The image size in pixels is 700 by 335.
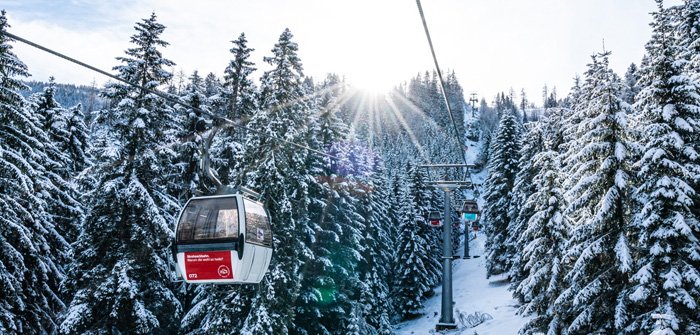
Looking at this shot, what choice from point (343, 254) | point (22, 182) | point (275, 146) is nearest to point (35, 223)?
point (22, 182)

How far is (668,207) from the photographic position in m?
15.6

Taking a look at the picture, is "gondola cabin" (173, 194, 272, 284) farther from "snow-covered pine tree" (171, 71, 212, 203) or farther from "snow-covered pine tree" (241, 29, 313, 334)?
"snow-covered pine tree" (171, 71, 212, 203)

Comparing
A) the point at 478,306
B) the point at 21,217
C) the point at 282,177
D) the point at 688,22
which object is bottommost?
the point at 478,306

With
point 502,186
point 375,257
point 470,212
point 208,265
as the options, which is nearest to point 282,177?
point 208,265

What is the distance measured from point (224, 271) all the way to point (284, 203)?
12.4 metres

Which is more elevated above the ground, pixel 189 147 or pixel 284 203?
pixel 189 147

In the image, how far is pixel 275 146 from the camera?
23297 millimetres

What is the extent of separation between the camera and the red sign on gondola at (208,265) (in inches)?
397

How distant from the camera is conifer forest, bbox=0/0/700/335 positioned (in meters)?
16.0

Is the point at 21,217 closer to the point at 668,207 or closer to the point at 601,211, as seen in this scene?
the point at 601,211

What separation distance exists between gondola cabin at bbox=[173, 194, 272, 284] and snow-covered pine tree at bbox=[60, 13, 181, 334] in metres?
10.8

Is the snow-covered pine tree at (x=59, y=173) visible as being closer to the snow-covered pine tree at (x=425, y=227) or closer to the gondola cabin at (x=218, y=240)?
the gondola cabin at (x=218, y=240)

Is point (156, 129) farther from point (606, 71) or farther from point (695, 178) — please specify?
point (695, 178)

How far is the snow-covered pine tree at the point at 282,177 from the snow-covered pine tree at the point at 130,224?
400 centimetres
